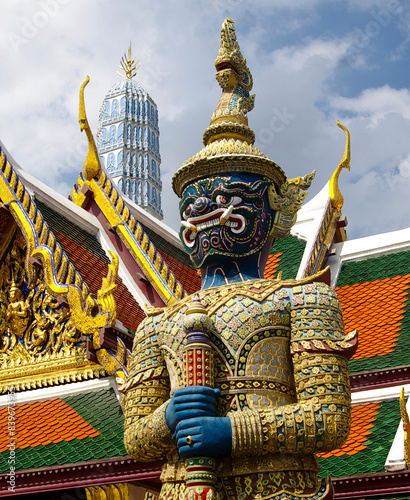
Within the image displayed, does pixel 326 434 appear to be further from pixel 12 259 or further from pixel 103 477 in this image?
pixel 12 259

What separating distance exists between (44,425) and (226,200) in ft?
9.79

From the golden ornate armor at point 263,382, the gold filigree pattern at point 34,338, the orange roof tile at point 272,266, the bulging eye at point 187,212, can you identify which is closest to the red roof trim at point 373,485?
the golden ornate armor at point 263,382

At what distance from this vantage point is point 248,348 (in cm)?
350

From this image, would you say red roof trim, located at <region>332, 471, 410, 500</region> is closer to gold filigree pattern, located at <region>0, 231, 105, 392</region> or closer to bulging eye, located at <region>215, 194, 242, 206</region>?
bulging eye, located at <region>215, 194, 242, 206</region>

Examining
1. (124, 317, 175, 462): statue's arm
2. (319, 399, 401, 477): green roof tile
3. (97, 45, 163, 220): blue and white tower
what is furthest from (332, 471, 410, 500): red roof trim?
(97, 45, 163, 220): blue and white tower

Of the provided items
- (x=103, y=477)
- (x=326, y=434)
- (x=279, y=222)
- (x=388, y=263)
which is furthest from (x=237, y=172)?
(x=388, y=263)

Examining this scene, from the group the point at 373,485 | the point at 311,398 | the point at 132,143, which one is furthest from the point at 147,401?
the point at 132,143

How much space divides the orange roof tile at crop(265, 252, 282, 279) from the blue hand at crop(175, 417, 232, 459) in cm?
492

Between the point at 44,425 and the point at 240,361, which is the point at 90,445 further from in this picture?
the point at 240,361

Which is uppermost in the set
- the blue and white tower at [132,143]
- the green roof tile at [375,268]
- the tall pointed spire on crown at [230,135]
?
the blue and white tower at [132,143]

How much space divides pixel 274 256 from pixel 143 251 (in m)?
2.03

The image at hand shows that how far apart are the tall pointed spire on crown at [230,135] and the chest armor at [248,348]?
70 centimetres

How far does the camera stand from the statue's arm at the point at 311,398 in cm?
322

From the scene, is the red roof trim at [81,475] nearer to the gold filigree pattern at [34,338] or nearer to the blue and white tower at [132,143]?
the gold filigree pattern at [34,338]
